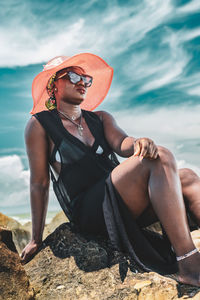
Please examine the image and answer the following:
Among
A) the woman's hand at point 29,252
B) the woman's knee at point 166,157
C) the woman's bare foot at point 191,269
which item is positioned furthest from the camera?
the woman's hand at point 29,252

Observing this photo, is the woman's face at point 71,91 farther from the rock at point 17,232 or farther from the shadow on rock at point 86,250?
the rock at point 17,232

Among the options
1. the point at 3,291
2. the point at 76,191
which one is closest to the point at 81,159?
the point at 76,191

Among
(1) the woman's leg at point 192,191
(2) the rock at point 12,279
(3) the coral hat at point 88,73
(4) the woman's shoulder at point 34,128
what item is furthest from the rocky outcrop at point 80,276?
(3) the coral hat at point 88,73

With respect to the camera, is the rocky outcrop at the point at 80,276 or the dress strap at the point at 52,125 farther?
the dress strap at the point at 52,125

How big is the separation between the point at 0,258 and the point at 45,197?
30.2 inches

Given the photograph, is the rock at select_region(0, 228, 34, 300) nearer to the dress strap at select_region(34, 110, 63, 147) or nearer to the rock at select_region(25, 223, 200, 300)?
the rock at select_region(25, 223, 200, 300)

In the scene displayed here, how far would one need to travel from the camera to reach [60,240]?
3059mm

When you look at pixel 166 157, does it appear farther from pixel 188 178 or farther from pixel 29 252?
pixel 29 252

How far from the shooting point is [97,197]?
282cm

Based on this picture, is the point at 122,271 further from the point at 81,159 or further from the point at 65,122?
the point at 65,122

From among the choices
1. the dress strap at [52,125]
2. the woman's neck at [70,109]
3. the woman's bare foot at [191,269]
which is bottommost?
the woman's bare foot at [191,269]

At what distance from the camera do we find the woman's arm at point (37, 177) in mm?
3080

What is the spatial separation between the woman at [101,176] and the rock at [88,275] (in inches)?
4.0

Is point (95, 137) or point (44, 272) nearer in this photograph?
point (44, 272)
